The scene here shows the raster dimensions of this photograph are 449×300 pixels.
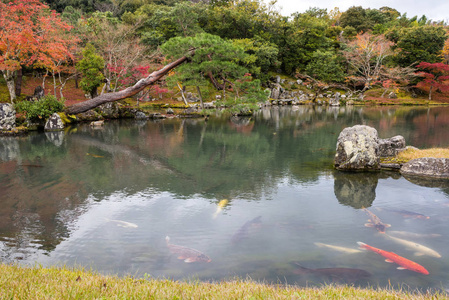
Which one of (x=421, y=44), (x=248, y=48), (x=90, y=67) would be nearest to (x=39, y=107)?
(x=90, y=67)

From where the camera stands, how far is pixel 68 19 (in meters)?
34.4

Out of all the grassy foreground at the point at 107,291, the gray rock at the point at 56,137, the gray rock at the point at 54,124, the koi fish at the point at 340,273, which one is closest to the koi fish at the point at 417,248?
the koi fish at the point at 340,273

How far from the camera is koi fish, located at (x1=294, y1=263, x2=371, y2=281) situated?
4861 mm

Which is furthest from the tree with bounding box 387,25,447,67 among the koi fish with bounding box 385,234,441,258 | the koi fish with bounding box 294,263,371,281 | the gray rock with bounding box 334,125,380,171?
the koi fish with bounding box 294,263,371,281

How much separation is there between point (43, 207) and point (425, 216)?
31.3 ft

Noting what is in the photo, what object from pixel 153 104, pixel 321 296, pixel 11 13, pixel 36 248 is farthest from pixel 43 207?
pixel 153 104

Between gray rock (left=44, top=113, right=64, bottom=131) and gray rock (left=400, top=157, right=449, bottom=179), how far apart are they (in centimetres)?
2100

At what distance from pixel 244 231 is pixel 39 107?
789 inches

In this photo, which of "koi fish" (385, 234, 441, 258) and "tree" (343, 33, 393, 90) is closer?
"koi fish" (385, 234, 441, 258)

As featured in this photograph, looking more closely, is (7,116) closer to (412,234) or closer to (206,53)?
(206,53)

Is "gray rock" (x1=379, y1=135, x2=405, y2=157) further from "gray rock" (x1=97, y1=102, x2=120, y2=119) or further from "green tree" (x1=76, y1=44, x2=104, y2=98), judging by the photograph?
"green tree" (x1=76, y1=44, x2=104, y2=98)

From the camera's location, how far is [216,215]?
24.3ft

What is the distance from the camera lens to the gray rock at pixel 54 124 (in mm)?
21266

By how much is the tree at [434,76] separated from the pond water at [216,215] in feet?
125
